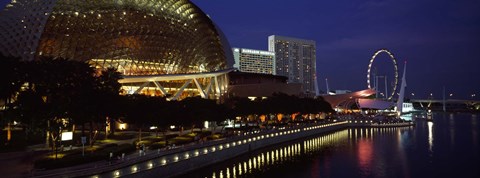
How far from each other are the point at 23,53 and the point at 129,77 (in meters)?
14.7

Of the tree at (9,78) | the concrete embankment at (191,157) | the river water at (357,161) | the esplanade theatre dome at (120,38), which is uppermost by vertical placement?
the esplanade theatre dome at (120,38)

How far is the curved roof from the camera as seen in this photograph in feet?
190

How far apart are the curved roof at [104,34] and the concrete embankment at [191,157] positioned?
19909mm

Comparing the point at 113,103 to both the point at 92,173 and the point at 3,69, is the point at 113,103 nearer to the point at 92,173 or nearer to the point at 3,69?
the point at 3,69

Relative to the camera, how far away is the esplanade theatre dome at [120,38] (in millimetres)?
57906

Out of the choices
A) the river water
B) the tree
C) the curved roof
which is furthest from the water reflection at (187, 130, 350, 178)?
the curved roof

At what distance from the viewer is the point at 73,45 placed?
189 feet

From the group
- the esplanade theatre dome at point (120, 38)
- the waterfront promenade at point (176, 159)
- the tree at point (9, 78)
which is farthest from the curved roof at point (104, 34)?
the tree at point (9, 78)

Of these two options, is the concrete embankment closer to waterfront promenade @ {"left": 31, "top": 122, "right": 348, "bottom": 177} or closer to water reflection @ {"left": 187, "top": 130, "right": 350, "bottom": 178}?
waterfront promenade @ {"left": 31, "top": 122, "right": 348, "bottom": 177}

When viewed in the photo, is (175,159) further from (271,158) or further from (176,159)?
(271,158)

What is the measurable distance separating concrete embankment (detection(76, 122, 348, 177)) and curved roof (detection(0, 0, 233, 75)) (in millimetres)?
19909

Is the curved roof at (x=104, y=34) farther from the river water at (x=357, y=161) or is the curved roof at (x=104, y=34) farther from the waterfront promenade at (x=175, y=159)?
the river water at (x=357, y=161)

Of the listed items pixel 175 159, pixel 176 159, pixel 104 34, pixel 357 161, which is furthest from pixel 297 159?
pixel 104 34

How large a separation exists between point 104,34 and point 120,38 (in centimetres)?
229
